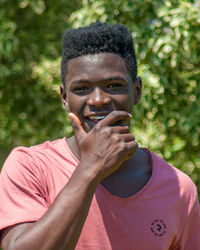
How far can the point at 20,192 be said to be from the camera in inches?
75.0

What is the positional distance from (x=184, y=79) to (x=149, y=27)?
1.85ft

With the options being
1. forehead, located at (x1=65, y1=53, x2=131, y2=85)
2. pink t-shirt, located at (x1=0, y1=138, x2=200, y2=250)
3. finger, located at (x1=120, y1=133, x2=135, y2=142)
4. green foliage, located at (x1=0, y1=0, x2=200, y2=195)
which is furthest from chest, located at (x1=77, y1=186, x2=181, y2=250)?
green foliage, located at (x1=0, y1=0, x2=200, y2=195)

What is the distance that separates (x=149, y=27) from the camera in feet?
13.9

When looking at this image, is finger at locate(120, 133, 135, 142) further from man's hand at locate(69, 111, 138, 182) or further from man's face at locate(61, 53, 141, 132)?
man's face at locate(61, 53, 141, 132)

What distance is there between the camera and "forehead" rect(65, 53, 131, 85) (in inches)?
Result: 80.4

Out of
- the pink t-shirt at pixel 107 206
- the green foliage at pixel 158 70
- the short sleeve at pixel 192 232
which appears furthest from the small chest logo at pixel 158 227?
the green foliage at pixel 158 70

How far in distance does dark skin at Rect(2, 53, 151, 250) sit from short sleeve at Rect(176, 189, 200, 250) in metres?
0.27

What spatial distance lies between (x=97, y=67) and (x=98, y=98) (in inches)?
6.0

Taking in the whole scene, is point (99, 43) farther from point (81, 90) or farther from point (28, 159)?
point (28, 159)

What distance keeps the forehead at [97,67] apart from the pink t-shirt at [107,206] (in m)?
0.37

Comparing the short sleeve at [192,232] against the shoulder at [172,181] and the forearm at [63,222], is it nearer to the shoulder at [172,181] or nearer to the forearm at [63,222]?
the shoulder at [172,181]

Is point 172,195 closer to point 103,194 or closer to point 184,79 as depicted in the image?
point 103,194

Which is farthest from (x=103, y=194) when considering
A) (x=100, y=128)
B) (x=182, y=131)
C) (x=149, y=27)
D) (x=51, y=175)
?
(x=149, y=27)

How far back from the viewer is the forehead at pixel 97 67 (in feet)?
6.70
